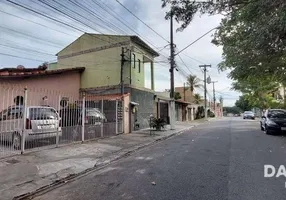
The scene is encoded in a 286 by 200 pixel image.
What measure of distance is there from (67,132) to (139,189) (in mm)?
7164

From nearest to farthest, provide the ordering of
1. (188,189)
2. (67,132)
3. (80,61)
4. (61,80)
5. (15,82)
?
1. (188,189)
2. (67,132)
3. (15,82)
4. (61,80)
5. (80,61)

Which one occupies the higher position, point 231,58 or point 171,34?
point 171,34

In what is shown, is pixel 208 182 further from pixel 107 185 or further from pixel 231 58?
pixel 231 58

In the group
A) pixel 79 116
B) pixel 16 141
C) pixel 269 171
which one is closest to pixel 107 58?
pixel 79 116

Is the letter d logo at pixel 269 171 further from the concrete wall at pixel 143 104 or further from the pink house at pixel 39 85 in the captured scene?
the concrete wall at pixel 143 104

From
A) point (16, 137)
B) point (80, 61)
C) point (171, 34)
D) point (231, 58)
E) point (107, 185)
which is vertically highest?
point (171, 34)

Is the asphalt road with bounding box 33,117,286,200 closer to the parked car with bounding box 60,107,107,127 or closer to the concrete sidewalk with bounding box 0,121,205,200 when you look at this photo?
the concrete sidewalk with bounding box 0,121,205,200

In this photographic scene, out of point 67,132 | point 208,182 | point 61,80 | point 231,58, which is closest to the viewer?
point 208,182

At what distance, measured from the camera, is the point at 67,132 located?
41.1 ft

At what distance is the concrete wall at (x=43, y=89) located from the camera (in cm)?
1030

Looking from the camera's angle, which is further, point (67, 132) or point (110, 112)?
point (110, 112)

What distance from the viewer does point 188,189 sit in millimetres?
6051

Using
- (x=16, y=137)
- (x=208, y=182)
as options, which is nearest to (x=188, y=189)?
(x=208, y=182)

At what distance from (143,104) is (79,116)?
34.1 feet
